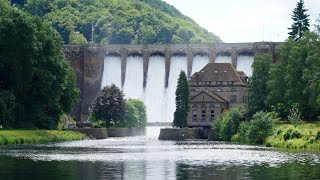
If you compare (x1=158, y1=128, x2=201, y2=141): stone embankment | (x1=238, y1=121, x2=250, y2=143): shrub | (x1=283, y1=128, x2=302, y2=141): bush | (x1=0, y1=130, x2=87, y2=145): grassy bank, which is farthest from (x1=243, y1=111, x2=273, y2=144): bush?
(x1=158, y1=128, x2=201, y2=141): stone embankment


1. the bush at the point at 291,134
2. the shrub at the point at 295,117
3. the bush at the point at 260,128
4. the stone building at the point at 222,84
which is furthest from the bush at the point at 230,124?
the stone building at the point at 222,84

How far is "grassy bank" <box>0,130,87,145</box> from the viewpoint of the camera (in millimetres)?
110262

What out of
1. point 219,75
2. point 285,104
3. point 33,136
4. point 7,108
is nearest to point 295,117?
point 285,104

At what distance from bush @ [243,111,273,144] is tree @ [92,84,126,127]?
62.3 m

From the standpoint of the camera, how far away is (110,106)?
18000cm

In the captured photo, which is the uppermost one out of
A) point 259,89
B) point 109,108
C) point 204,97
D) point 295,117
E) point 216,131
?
point 204,97

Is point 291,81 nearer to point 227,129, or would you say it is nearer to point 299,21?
point 227,129

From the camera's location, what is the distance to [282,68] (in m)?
141

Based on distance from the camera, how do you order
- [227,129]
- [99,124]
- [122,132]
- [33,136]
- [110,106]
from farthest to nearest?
1. [122,132]
2. [110,106]
3. [99,124]
4. [227,129]
5. [33,136]

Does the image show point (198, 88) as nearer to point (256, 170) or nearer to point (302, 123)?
point (302, 123)

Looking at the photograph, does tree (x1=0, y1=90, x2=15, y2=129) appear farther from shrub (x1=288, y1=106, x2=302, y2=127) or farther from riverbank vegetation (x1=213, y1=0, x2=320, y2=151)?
shrub (x1=288, y1=106, x2=302, y2=127)

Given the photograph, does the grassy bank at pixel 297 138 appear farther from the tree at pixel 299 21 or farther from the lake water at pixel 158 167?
the tree at pixel 299 21

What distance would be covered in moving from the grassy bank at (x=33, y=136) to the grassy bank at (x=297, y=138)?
31.6 meters

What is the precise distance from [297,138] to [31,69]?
43697mm
